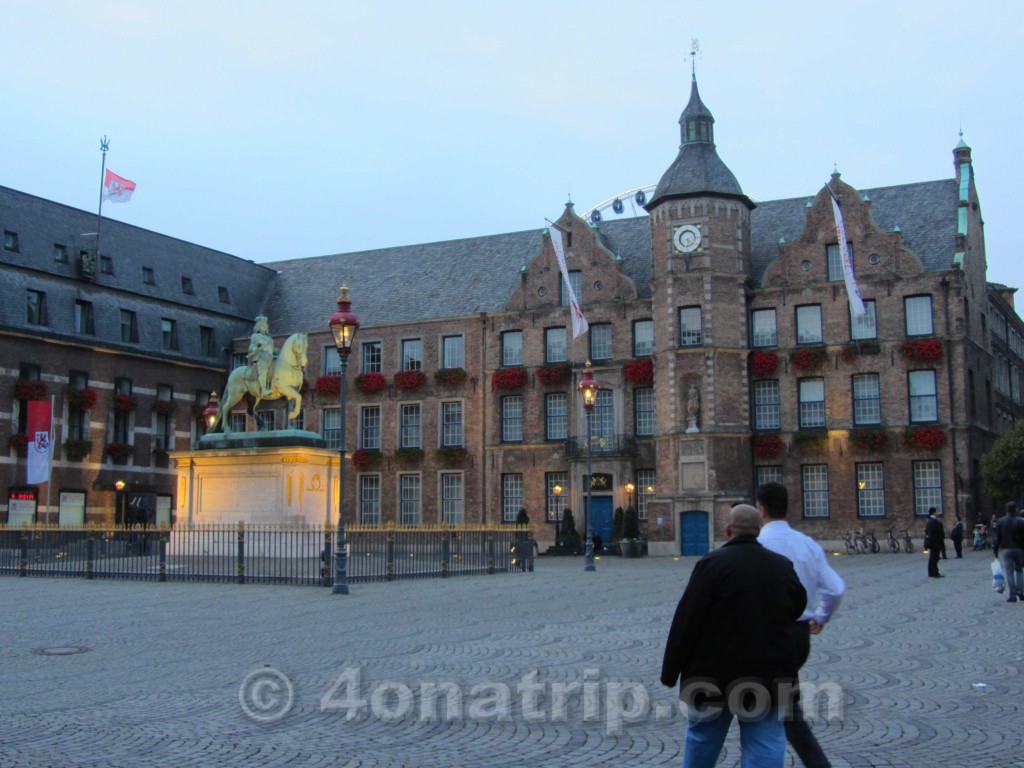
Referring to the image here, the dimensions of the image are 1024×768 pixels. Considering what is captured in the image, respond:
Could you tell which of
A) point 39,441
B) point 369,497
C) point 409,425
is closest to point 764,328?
point 409,425

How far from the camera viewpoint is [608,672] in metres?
11.7

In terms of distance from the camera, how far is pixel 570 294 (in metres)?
46.1

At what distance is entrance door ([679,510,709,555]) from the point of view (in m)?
44.9

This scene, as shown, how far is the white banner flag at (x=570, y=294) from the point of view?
1801 inches

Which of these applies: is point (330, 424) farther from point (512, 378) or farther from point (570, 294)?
point (570, 294)

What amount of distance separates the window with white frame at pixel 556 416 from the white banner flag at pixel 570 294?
355 centimetres

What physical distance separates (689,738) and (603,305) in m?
44.5

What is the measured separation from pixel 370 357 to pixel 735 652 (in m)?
50.2

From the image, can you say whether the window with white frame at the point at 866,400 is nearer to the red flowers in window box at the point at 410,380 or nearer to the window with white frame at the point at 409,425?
the red flowers in window box at the point at 410,380

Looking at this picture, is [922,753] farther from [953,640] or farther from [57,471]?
[57,471]

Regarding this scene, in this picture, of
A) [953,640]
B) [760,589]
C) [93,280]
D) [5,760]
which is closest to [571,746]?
[760,589]

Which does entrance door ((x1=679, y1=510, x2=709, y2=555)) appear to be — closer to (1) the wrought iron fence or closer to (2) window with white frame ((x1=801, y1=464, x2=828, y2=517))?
(2) window with white frame ((x1=801, y1=464, x2=828, y2=517))

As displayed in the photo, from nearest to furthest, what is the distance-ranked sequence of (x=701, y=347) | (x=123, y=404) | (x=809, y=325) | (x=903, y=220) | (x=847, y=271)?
1. (x=847, y=271)
2. (x=701, y=347)
3. (x=809, y=325)
4. (x=903, y=220)
5. (x=123, y=404)

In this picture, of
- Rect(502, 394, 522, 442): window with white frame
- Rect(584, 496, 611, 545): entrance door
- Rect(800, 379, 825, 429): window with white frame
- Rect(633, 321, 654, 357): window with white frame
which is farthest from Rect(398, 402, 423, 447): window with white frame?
Rect(800, 379, 825, 429): window with white frame
